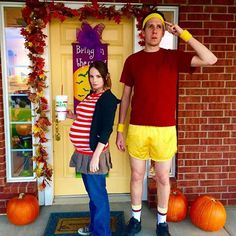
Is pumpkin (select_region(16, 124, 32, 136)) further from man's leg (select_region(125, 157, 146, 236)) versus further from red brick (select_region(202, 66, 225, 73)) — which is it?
red brick (select_region(202, 66, 225, 73))

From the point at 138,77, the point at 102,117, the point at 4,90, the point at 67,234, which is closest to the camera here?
the point at 102,117

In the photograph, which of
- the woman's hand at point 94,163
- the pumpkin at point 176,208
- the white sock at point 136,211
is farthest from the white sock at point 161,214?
the woman's hand at point 94,163

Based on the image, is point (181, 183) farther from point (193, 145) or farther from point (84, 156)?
point (84, 156)

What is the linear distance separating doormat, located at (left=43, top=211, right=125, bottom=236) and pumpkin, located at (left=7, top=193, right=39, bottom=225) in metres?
0.19

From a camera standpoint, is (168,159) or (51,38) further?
(51,38)

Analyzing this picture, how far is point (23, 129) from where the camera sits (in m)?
3.44

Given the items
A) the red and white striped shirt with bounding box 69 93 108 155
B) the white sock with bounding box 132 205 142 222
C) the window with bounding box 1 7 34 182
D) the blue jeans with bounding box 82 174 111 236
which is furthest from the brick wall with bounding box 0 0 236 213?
the red and white striped shirt with bounding box 69 93 108 155

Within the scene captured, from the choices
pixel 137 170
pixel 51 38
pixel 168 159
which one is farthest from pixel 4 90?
pixel 168 159

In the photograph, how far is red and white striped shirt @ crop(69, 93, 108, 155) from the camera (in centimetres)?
246

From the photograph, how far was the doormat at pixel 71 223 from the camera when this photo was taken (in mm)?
2957

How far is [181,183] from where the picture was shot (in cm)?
348

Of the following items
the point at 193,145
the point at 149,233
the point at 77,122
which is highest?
the point at 77,122

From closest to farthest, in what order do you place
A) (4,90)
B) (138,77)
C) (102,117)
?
(102,117) → (138,77) → (4,90)

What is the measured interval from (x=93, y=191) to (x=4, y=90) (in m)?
1.49
